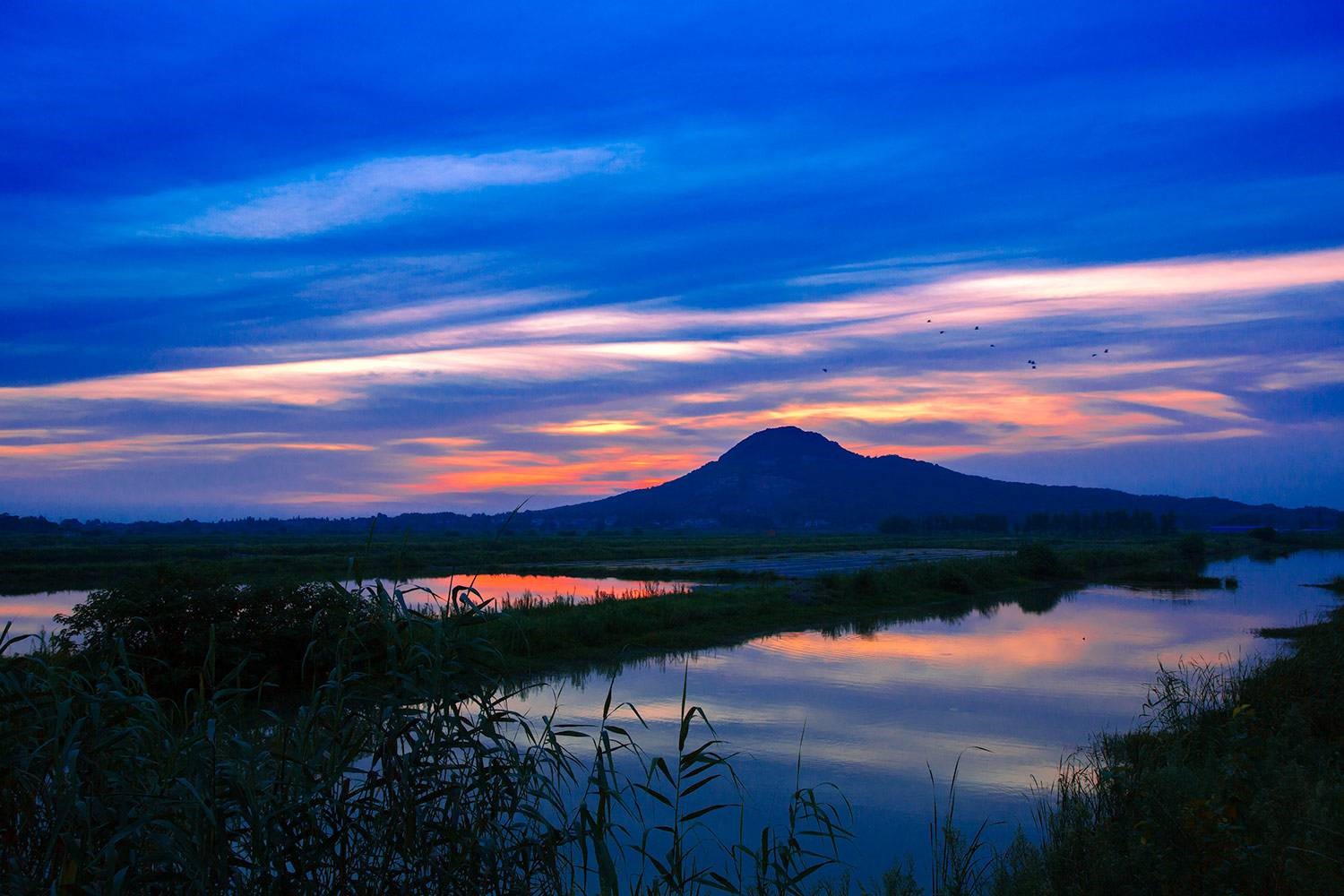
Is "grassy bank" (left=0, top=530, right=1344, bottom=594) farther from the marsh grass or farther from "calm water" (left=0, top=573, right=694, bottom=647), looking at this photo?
the marsh grass

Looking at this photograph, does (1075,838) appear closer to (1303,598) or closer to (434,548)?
(1303,598)

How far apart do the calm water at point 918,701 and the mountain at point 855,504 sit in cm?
12883

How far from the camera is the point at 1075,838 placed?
595cm

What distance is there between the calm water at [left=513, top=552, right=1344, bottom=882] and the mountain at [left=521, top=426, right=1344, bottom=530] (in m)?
129

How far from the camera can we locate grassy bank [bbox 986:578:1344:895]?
4.77 m

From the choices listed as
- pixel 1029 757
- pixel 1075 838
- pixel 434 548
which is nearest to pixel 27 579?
pixel 434 548

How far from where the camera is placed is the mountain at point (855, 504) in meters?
162

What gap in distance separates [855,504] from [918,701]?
168390mm

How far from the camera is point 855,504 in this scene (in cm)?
17900

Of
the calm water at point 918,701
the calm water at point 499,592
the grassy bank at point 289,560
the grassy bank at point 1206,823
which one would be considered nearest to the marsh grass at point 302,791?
the grassy bank at point 1206,823

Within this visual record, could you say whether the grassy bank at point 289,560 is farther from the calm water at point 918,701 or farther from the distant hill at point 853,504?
the distant hill at point 853,504

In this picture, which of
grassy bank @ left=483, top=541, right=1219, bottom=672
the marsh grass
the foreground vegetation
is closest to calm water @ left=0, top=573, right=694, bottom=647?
grassy bank @ left=483, top=541, right=1219, bottom=672

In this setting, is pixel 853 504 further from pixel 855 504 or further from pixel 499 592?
pixel 499 592

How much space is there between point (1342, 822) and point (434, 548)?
159 ft
